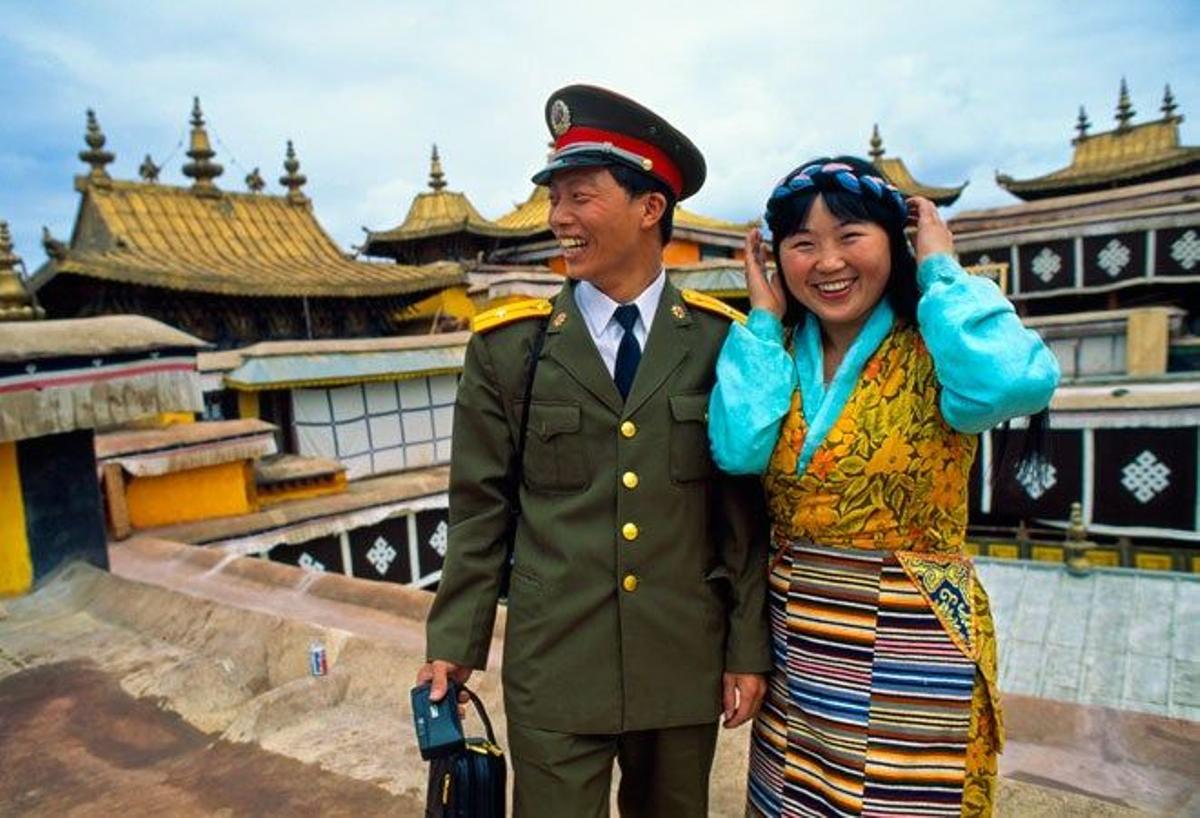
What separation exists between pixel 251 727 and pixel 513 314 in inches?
103

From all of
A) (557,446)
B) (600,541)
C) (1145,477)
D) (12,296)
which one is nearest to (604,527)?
(600,541)

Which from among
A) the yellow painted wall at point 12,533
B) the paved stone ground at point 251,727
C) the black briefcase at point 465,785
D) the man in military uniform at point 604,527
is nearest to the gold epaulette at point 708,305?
the man in military uniform at point 604,527

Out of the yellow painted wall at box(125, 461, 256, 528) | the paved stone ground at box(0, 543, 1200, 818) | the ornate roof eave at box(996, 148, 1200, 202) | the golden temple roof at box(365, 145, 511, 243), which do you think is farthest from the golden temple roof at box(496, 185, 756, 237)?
the paved stone ground at box(0, 543, 1200, 818)

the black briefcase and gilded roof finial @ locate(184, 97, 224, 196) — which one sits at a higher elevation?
gilded roof finial @ locate(184, 97, 224, 196)

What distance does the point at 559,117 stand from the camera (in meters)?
1.89

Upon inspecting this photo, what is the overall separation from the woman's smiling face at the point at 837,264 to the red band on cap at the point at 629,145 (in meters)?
0.42

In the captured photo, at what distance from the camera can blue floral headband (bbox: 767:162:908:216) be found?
1.54 m

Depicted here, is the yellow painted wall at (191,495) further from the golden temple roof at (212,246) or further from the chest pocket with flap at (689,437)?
the chest pocket with flap at (689,437)

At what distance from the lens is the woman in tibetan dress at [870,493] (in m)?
1.53

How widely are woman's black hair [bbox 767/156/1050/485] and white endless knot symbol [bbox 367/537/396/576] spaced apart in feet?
32.3

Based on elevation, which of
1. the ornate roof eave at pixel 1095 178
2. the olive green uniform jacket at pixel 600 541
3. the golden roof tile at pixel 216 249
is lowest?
the olive green uniform jacket at pixel 600 541

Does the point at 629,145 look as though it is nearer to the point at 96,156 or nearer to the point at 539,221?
the point at 96,156

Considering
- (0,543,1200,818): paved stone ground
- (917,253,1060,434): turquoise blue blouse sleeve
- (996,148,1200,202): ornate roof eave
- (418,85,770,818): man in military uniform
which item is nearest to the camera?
(917,253,1060,434): turquoise blue blouse sleeve

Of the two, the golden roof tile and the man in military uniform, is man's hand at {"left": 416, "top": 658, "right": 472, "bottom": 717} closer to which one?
the man in military uniform
